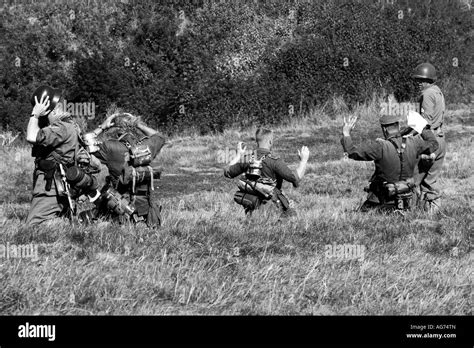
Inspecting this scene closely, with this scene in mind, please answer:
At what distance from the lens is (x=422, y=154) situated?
10.8 m

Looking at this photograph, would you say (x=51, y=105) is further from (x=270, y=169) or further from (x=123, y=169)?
(x=270, y=169)

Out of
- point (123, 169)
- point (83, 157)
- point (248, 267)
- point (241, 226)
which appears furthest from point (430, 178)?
point (248, 267)

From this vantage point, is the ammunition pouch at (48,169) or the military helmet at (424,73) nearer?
the ammunition pouch at (48,169)

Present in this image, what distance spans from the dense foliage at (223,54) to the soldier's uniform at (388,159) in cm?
1552

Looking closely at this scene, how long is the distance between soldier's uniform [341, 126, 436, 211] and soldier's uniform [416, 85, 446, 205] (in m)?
1.00

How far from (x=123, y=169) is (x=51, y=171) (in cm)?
82

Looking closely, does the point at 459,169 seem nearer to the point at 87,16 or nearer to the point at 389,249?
the point at 389,249

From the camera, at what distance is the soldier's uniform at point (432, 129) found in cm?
1135

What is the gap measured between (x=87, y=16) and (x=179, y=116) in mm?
6384

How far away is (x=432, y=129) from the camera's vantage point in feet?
37.3
